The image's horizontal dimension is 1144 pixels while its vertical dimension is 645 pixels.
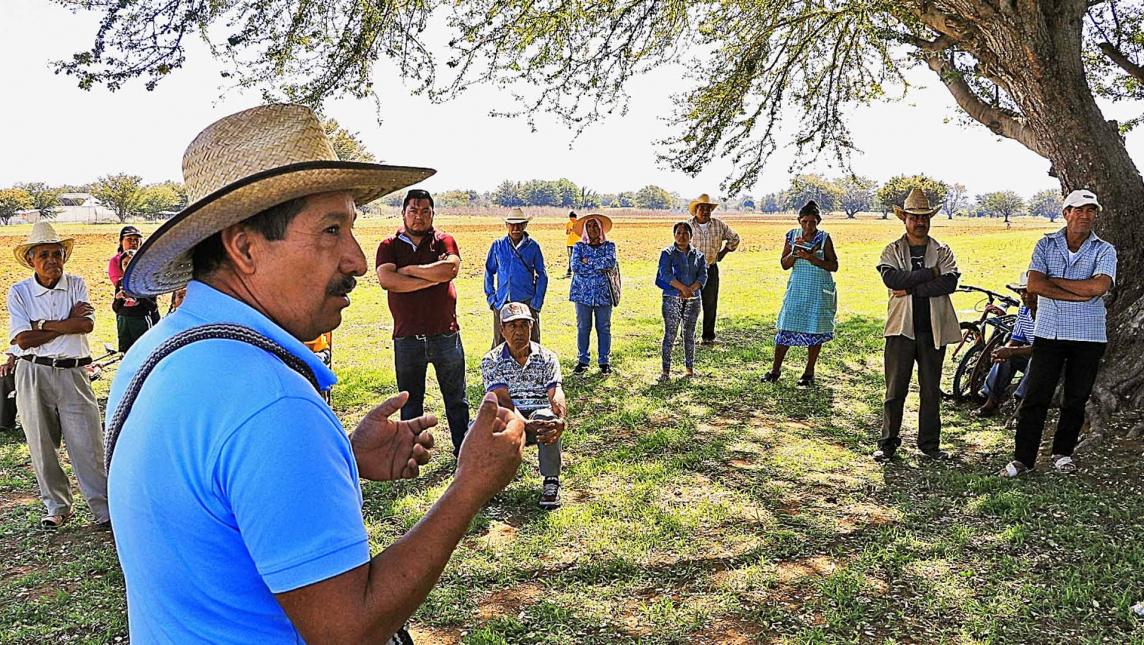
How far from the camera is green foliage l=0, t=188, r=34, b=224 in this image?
7781 centimetres

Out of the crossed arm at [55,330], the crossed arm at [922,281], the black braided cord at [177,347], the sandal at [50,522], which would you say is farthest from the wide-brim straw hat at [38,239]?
the crossed arm at [922,281]

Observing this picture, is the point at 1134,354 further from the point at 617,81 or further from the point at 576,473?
the point at 617,81

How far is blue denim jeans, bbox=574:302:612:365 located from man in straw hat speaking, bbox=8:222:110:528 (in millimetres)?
5510

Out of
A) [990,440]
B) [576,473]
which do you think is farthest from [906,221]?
[576,473]

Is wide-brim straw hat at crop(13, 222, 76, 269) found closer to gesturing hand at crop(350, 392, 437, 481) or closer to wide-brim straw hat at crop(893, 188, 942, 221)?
gesturing hand at crop(350, 392, 437, 481)

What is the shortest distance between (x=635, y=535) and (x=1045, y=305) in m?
3.50

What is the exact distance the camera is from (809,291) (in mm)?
8945

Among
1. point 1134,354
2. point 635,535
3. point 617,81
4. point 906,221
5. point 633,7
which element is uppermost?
point 633,7

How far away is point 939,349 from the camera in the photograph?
6.46 metres

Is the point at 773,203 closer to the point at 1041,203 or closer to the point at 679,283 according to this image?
the point at 1041,203

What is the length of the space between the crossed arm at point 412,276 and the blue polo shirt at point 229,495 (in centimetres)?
472

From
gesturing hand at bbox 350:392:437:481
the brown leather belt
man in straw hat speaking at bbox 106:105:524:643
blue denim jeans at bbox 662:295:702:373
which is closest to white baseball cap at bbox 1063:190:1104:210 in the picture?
blue denim jeans at bbox 662:295:702:373

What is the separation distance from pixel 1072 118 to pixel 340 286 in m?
7.81

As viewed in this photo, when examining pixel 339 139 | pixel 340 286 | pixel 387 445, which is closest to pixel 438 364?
pixel 387 445
